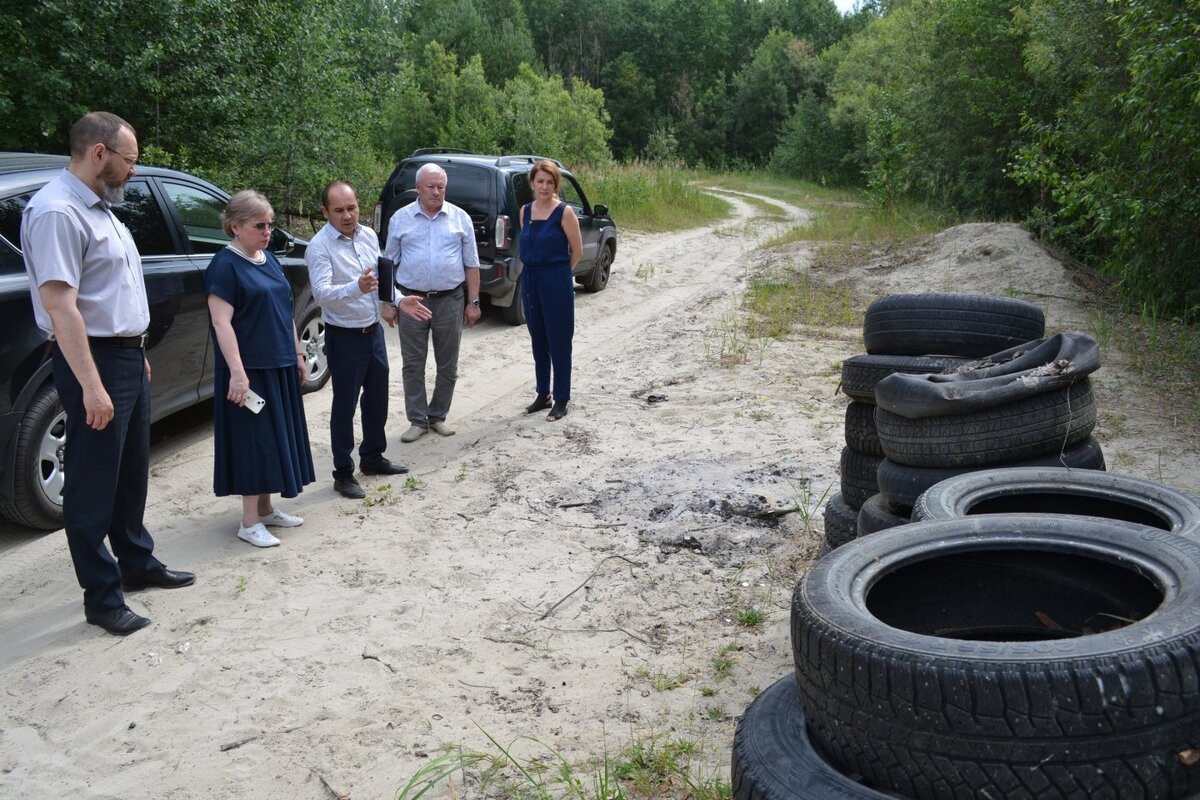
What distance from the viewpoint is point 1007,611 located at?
11.2ft

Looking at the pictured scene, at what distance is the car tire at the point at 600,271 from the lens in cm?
1438

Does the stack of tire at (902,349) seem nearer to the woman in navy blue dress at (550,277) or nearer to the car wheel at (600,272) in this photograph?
the woman in navy blue dress at (550,277)

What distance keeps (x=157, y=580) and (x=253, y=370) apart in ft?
3.73

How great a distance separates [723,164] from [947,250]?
44.1 metres

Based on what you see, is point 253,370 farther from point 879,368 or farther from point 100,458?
→ point 879,368

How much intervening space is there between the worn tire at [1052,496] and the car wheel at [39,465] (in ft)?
13.7

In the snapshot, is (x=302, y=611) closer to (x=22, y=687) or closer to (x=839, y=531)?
(x=22, y=687)

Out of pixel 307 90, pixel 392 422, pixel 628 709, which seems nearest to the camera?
pixel 628 709

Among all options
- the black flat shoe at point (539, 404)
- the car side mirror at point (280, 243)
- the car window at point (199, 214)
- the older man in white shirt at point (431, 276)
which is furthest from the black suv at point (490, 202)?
the car window at point (199, 214)

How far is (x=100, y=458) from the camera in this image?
14.6ft

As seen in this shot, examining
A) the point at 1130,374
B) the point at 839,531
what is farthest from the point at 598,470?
the point at 1130,374

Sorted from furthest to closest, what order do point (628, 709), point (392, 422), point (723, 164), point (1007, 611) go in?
1. point (723, 164)
2. point (392, 422)
3. point (628, 709)
4. point (1007, 611)

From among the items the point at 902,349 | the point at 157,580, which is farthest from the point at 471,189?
the point at 157,580

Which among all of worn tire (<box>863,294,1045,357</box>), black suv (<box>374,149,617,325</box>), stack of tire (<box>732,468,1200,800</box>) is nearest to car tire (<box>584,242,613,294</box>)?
black suv (<box>374,149,617,325</box>)
